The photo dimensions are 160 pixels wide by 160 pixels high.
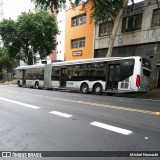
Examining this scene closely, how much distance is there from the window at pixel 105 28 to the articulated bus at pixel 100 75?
854cm

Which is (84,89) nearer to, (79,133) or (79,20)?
(79,133)

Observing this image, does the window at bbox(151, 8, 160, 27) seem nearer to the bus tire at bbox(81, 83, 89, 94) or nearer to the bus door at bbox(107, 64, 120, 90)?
the bus door at bbox(107, 64, 120, 90)

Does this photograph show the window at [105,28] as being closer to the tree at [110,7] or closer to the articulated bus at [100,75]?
the tree at [110,7]

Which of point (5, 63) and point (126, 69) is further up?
point (5, 63)

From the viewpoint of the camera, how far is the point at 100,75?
17.0 m

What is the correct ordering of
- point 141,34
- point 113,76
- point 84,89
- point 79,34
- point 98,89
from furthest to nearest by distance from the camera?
point 79,34, point 141,34, point 84,89, point 98,89, point 113,76

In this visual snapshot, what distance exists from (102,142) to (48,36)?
120 feet

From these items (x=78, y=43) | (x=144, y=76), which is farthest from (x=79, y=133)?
(x=78, y=43)

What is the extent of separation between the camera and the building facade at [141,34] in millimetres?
21516

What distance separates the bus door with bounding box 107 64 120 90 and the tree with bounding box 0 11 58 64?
936 inches

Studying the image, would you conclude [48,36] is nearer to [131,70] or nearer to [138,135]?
[131,70]

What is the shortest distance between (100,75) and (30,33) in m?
23.4

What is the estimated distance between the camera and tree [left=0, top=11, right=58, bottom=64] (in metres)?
36.6

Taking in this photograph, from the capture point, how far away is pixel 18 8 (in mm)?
71375
